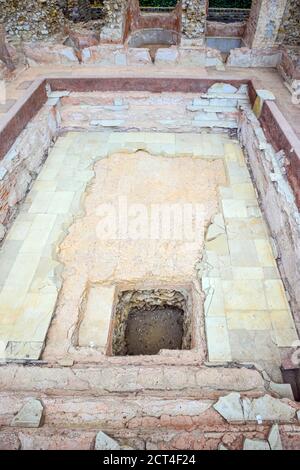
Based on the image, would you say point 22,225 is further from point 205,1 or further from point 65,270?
point 205,1

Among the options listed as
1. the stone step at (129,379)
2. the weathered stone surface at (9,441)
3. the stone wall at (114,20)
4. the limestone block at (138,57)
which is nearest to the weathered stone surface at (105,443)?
the weathered stone surface at (9,441)

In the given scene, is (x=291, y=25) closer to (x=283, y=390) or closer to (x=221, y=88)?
(x=221, y=88)

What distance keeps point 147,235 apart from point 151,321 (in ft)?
4.22

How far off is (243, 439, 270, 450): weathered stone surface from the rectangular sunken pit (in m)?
1.82

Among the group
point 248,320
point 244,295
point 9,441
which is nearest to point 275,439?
point 248,320

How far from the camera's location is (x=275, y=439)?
244 centimetres

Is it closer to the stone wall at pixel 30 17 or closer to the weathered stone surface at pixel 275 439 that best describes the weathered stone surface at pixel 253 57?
the stone wall at pixel 30 17

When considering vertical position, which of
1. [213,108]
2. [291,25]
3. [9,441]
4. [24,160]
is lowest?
[24,160]

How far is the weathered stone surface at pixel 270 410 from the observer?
2717 mm

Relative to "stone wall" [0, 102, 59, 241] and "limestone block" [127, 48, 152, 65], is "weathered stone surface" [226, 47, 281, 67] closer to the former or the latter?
"limestone block" [127, 48, 152, 65]

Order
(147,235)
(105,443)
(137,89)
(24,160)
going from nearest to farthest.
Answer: (105,443) < (147,235) < (24,160) < (137,89)

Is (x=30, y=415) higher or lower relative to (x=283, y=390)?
higher
